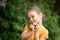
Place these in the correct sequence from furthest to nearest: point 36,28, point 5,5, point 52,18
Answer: point 52,18 < point 5,5 < point 36,28

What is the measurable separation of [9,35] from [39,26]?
2722 mm

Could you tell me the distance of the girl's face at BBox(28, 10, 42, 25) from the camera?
3043mm

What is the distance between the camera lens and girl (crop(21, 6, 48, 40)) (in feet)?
10.00

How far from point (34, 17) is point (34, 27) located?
0.34 ft

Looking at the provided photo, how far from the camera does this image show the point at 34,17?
306cm

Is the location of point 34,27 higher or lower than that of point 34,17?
lower

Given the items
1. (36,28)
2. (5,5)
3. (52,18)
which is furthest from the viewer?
(52,18)

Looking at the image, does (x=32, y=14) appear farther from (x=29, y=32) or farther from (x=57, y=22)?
(x=57, y=22)

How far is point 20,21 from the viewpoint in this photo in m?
5.62

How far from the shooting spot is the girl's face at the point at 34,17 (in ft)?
9.98

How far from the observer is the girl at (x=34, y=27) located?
305 centimetres

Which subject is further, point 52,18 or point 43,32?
point 52,18

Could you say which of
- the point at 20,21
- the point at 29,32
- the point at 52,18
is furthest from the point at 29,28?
the point at 52,18

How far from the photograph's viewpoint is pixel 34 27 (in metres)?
3.05
